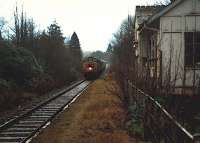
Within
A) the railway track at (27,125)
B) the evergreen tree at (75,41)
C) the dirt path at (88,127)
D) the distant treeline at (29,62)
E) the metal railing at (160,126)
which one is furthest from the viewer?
the evergreen tree at (75,41)

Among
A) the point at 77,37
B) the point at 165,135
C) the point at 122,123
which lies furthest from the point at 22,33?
the point at 77,37

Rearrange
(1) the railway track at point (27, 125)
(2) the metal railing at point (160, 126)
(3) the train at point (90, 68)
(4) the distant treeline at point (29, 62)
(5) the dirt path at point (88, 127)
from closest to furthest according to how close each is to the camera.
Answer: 1. (2) the metal railing at point (160, 126)
2. (5) the dirt path at point (88, 127)
3. (1) the railway track at point (27, 125)
4. (4) the distant treeline at point (29, 62)
5. (3) the train at point (90, 68)

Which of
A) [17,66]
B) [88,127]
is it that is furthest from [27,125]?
[17,66]

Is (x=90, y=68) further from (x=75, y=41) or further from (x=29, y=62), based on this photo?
(x=75, y=41)

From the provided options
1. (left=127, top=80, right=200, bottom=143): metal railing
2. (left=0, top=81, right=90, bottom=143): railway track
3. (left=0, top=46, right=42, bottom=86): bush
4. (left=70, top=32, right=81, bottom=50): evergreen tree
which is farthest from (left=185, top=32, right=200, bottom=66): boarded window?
(left=70, top=32, right=81, bottom=50): evergreen tree

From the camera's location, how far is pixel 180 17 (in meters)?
21.8

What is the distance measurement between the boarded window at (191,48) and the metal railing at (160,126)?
21.9ft

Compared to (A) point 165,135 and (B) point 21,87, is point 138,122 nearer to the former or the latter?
(A) point 165,135

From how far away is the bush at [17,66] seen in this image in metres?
27.9

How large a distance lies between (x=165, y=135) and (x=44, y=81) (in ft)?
79.7

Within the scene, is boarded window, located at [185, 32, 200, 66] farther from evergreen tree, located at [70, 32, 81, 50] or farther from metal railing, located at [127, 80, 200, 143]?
evergreen tree, located at [70, 32, 81, 50]

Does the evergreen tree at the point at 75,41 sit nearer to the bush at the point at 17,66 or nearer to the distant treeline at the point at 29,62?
the distant treeline at the point at 29,62

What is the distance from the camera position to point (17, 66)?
2888 centimetres

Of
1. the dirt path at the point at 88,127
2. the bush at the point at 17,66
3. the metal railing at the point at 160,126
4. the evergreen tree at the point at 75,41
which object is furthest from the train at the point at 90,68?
the metal railing at the point at 160,126
